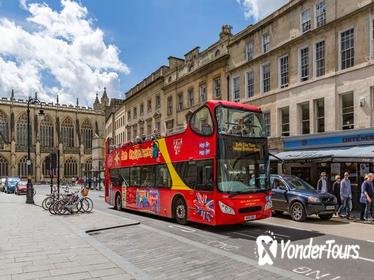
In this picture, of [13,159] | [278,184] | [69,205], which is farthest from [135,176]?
[13,159]

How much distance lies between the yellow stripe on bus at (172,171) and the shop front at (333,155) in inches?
206

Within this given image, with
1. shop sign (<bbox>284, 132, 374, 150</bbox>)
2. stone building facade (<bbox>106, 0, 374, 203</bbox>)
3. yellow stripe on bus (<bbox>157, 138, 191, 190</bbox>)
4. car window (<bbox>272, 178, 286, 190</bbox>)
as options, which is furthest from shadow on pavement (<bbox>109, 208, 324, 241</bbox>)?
shop sign (<bbox>284, 132, 374, 150</bbox>)

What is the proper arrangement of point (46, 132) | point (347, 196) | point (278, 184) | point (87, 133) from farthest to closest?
point (87, 133), point (46, 132), point (278, 184), point (347, 196)

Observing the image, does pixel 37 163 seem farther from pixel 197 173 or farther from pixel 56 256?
pixel 56 256

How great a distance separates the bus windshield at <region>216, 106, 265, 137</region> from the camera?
11758mm

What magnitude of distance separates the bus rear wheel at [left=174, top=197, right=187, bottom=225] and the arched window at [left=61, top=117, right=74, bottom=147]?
279 feet

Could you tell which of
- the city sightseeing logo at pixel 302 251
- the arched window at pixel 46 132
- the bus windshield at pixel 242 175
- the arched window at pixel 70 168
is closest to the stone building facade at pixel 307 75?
the bus windshield at pixel 242 175

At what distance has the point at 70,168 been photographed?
92.8m

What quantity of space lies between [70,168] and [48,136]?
366 inches

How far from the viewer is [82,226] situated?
1250 cm

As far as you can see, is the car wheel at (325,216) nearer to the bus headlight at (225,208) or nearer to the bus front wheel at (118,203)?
the bus headlight at (225,208)

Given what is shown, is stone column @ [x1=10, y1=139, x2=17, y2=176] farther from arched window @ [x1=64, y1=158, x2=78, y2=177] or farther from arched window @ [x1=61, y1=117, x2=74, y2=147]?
arched window @ [x1=61, y1=117, x2=74, y2=147]

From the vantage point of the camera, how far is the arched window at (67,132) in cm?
9406

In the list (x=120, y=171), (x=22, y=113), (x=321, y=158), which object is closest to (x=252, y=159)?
Answer: (x=321, y=158)
